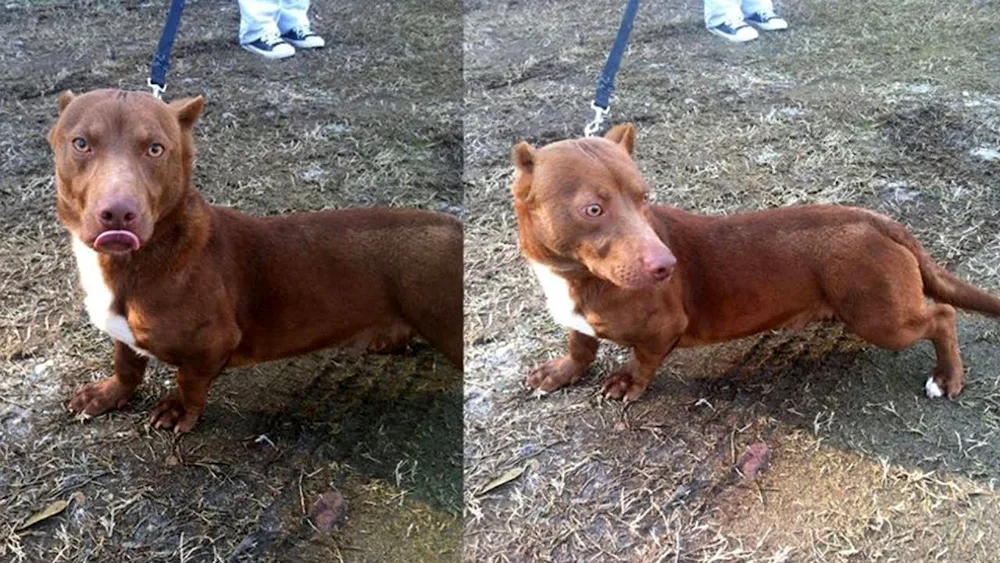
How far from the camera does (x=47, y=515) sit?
4.36 feet

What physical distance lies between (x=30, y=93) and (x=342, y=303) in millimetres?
568

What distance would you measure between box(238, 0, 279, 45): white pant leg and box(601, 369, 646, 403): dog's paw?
1142mm

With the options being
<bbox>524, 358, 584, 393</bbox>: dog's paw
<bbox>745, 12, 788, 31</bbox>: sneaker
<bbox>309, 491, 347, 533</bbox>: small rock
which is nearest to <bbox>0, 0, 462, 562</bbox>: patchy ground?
<bbox>309, 491, 347, 533</bbox>: small rock

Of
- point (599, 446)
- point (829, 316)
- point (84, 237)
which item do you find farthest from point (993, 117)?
point (84, 237)

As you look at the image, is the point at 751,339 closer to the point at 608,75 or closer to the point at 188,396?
the point at 608,75

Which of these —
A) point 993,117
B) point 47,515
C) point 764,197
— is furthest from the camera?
point 993,117

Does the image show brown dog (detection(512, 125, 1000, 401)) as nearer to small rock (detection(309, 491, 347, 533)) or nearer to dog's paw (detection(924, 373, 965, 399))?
dog's paw (detection(924, 373, 965, 399))

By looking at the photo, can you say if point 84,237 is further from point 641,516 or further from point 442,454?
point 641,516

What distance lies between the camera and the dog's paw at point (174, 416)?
5.13ft

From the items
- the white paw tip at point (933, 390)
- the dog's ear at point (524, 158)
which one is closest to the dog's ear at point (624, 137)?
the dog's ear at point (524, 158)

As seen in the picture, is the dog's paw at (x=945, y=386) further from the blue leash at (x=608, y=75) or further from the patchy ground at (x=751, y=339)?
the blue leash at (x=608, y=75)

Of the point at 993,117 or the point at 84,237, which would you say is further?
the point at 993,117

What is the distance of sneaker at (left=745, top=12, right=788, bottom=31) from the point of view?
2.65 meters

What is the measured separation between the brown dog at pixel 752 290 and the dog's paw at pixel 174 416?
28.8 inches
